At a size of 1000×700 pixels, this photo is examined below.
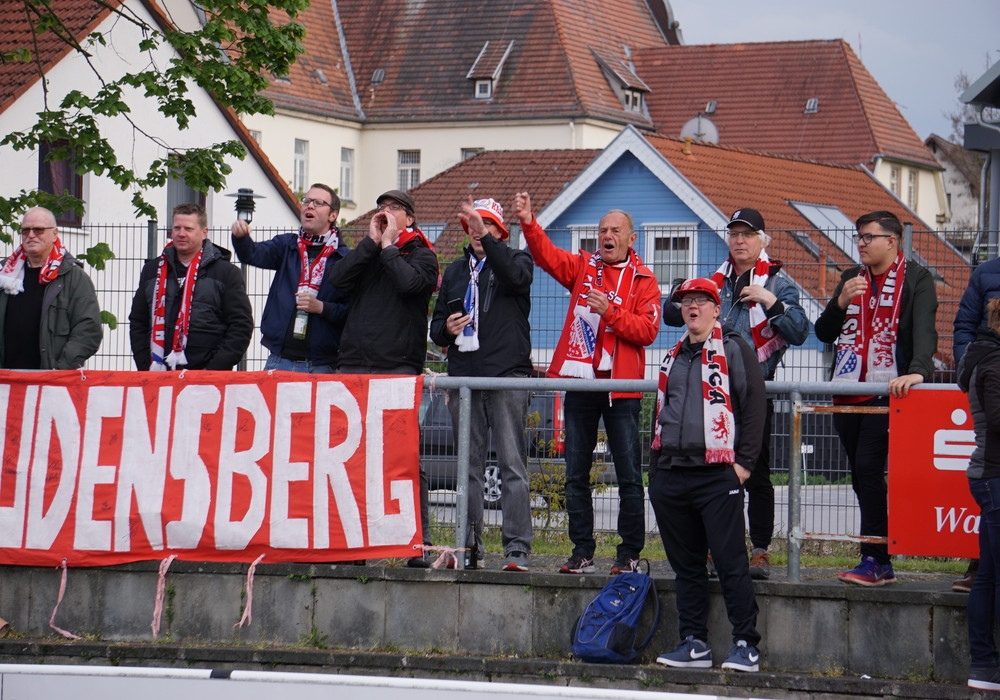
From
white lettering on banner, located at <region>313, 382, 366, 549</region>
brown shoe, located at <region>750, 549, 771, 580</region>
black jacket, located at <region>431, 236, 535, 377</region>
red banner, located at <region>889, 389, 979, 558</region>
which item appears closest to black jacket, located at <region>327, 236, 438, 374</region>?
black jacket, located at <region>431, 236, 535, 377</region>

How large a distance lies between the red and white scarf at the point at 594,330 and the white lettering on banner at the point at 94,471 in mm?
2893

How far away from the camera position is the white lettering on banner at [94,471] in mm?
8898

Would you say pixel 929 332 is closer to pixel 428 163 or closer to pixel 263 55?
pixel 263 55

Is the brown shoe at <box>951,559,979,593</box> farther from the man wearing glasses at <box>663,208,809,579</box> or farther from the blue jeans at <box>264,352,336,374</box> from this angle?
the blue jeans at <box>264,352,336,374</box>

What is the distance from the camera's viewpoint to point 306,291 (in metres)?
9.03

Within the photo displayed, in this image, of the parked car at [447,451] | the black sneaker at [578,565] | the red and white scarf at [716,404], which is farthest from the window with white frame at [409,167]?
the red and white scarf at [716,404]

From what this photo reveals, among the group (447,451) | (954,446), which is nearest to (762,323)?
(954,446)

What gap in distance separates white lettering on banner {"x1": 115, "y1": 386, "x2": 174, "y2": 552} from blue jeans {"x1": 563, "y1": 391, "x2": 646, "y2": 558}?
100 inches

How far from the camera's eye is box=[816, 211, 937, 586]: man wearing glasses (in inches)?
317

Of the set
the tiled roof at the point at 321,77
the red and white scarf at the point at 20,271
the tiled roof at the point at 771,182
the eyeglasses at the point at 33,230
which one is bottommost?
the red and white scarf at the point at 20,271

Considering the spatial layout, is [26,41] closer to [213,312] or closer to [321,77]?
[213,312]

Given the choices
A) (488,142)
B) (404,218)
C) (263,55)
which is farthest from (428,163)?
(404,218)

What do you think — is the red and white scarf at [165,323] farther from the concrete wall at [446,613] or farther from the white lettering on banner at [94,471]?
the concrete wall at [446,613]

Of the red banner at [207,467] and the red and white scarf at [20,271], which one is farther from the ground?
the red and white scarf at [20,271]
